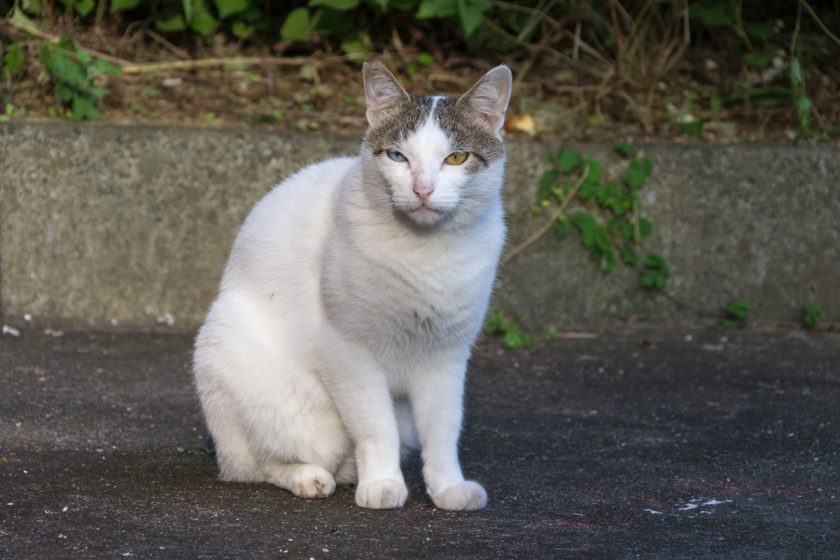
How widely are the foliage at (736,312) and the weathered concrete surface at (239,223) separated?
5 cm

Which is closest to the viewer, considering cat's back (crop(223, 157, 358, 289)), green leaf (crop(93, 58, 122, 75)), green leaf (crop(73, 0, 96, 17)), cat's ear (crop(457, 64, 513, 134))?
cat's ear (crop(457, 64, 513, 134))

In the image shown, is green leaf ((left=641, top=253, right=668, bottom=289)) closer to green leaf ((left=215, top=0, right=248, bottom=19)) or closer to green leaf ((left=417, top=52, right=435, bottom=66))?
green leaf ((left=417, top=52, right=435, bottom=66))

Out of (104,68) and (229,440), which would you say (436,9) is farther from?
(229,440)

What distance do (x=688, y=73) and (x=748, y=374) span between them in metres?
2.41

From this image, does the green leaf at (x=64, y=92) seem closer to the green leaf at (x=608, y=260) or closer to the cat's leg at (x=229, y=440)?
the green leaf at (x=608, y=260)

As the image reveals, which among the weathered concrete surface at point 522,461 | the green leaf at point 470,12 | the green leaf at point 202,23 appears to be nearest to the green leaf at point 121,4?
the green leaf at point 202,23

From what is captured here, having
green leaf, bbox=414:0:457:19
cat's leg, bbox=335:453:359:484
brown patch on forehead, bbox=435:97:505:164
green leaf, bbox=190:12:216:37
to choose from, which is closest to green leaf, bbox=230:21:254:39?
green leaf, bbox=190:12:216:37

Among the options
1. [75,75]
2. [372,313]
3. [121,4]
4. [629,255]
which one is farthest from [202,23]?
[372,313]

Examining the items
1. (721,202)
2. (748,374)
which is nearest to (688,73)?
(721,202)

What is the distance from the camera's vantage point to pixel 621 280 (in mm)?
6262

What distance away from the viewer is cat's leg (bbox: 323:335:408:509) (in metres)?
3.52

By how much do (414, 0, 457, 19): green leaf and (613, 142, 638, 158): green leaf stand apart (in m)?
1.14

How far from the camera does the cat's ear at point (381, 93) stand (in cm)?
363

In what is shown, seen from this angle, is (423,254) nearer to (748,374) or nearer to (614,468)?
(614,468)
